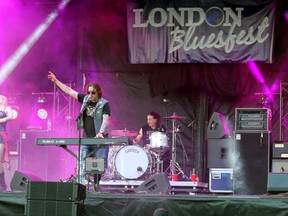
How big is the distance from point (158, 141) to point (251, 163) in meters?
2.59

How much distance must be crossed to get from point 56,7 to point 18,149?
3243 millimetres

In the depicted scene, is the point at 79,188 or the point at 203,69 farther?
the point at 203,69

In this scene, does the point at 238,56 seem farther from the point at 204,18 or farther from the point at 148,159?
the point at 148,159

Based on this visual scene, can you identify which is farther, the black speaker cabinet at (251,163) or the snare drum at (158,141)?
the snare drum at (158,141)

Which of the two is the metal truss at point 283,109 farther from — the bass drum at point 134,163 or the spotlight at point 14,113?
the spotlight at point 14,113

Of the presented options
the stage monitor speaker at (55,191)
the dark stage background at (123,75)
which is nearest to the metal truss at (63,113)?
the dark stage background at (123,75)

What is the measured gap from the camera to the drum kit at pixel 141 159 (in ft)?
44.8

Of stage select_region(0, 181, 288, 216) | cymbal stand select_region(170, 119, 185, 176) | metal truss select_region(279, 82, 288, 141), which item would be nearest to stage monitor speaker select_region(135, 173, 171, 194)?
stage select_region(0, 181, 288, 216)

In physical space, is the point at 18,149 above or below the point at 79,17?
below

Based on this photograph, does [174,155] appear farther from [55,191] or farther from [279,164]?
[55,191]

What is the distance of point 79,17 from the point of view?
1514 centimetres

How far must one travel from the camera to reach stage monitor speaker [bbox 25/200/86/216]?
7.75 m

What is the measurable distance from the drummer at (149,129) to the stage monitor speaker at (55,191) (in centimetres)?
619

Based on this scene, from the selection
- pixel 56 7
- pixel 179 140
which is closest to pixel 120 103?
pixel 179 140
